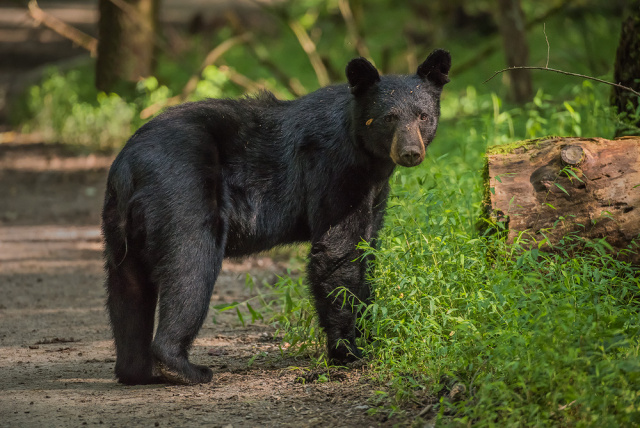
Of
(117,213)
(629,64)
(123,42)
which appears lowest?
(117,213)

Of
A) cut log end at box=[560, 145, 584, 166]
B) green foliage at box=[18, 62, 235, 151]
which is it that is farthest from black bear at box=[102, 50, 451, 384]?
green foliage at box=[18, 62, 235, 151]

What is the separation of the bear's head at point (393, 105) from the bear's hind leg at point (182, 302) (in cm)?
125

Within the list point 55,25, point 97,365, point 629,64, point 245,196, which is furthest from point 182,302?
point 55,25

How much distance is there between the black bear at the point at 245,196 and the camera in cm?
441

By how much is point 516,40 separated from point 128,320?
7.31 metres

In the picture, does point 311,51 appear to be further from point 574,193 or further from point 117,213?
point 117,213

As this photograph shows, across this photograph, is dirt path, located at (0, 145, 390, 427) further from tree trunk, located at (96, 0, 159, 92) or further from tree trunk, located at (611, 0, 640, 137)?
tree trunk, located at (96, 0, 159, 92)

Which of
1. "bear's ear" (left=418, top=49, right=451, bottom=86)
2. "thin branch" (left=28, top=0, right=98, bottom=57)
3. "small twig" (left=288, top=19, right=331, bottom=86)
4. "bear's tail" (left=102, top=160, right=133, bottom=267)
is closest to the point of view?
"bear's tail" (left=102, top=160, right=133, bottom=267)

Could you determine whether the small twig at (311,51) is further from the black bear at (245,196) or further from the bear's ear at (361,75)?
the bear's ear at (361,75)

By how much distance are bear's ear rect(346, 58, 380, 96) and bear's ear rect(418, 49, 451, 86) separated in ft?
1.11

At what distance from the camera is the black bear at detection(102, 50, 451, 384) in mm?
4406

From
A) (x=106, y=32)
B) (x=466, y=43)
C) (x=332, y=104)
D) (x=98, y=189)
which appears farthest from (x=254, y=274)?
(x=466, y=43)

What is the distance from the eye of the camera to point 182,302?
4340 mm

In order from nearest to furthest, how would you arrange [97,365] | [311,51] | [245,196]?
[245,196] < [97,365] < [311,51]
